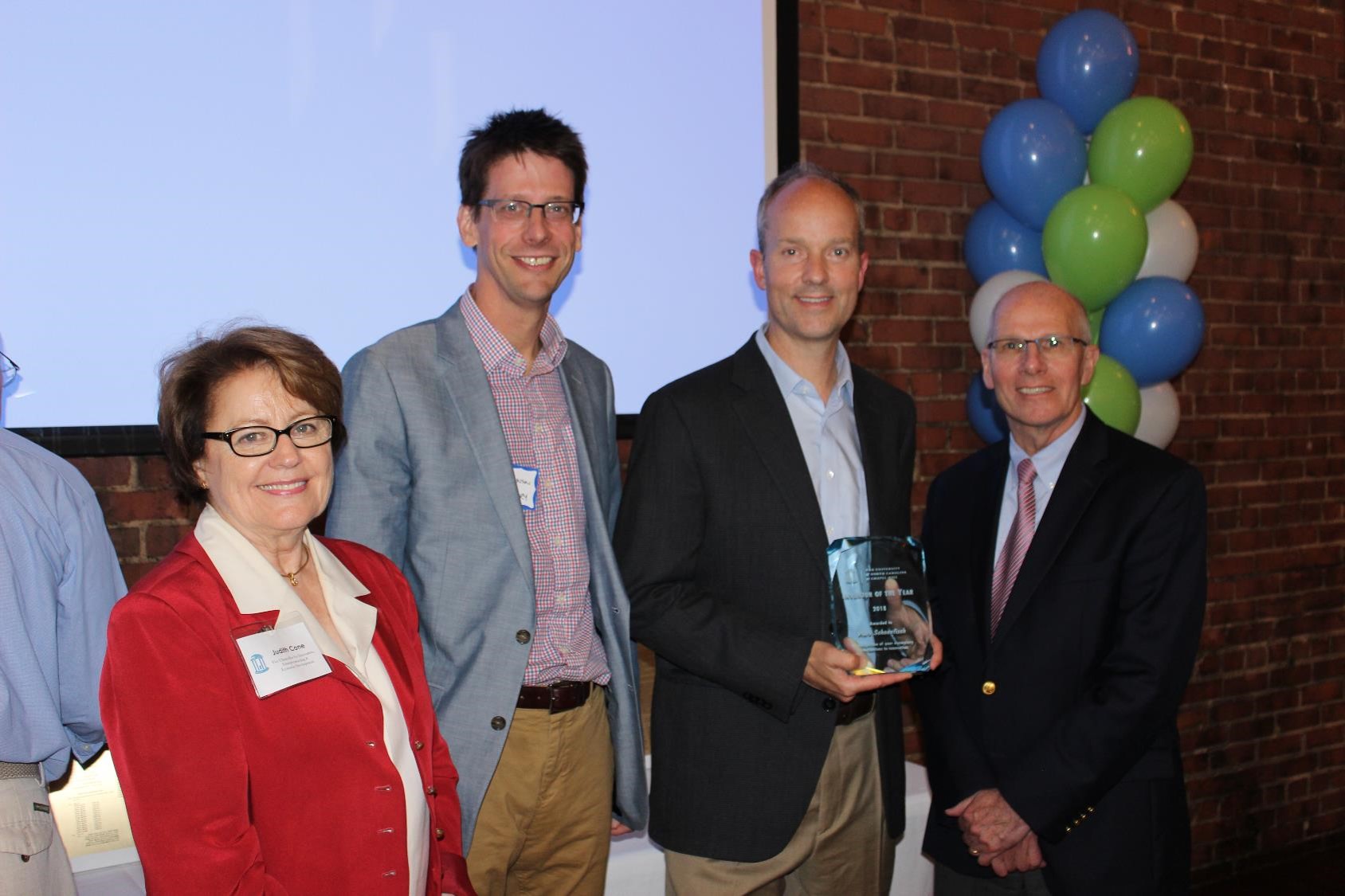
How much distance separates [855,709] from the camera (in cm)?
222

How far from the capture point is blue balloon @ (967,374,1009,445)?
3914 mm

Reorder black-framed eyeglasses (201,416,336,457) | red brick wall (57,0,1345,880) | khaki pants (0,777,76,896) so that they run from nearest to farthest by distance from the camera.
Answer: black-framed eyeglasses (201,416,336,457) → khaki pants (0,777,76,896) → red brick wall (57,0,1345,880)

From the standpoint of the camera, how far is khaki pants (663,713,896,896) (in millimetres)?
2158

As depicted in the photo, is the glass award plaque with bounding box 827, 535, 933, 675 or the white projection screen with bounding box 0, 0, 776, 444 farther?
the white projection screen with bounding box 0, 0, 776, 444

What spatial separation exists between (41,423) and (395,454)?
1256 millimetres

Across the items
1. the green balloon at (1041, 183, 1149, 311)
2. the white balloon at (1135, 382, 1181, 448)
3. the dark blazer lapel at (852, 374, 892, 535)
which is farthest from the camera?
the white balloon at (1135, 382, 1181, 448)

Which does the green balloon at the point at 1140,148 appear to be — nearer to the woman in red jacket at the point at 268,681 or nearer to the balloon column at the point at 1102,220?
the balloon column at the point at 1102,220

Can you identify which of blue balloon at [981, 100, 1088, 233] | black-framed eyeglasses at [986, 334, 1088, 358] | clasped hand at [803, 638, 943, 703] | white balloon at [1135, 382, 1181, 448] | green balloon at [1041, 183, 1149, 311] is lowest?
clasped hand at [803, 638, 943, 703]

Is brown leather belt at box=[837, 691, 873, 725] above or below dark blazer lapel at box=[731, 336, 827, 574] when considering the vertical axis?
below

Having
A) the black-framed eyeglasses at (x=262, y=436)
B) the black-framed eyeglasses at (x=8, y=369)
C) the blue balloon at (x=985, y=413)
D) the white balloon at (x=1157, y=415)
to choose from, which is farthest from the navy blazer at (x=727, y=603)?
the white balloon at (x=1157, y=415)

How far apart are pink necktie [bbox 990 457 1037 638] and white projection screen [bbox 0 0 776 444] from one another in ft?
4.90

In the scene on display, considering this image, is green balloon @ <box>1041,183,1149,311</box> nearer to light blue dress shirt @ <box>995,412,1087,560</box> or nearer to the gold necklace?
light blue dress shirt @ <box>995,412,1087,560</box>

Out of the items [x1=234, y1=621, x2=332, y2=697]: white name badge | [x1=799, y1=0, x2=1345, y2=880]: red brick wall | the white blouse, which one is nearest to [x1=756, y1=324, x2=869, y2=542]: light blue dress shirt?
the white blouse

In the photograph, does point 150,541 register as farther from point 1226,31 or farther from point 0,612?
point 1226,31
